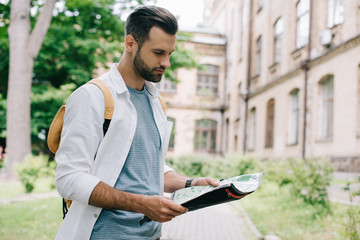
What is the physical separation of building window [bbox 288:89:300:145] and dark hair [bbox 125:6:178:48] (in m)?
16.4

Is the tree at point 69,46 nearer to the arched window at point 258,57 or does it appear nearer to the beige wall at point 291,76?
the beige wall at point 291,76

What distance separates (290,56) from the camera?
1841 cm

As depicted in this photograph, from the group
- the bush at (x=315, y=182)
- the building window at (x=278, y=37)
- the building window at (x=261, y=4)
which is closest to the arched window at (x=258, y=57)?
the building window at (x=261, y=4)

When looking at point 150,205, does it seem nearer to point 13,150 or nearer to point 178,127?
point 13,150

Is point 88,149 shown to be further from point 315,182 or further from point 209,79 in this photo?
point 209,79

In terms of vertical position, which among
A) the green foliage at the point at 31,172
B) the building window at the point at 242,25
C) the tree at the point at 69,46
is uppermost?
the building window at the point at 242,25

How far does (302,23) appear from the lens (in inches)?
694

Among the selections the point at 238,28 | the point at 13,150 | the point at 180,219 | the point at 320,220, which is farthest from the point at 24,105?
the point at 238,28

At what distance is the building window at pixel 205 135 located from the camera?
3137 cm

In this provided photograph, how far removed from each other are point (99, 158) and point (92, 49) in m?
16.5

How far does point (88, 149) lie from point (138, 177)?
27 cm

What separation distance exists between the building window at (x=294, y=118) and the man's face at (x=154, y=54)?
16.4 meters

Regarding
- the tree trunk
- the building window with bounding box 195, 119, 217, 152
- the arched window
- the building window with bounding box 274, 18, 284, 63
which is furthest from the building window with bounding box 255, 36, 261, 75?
the tree trunk

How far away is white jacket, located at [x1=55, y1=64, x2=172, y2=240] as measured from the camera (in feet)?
5.34
